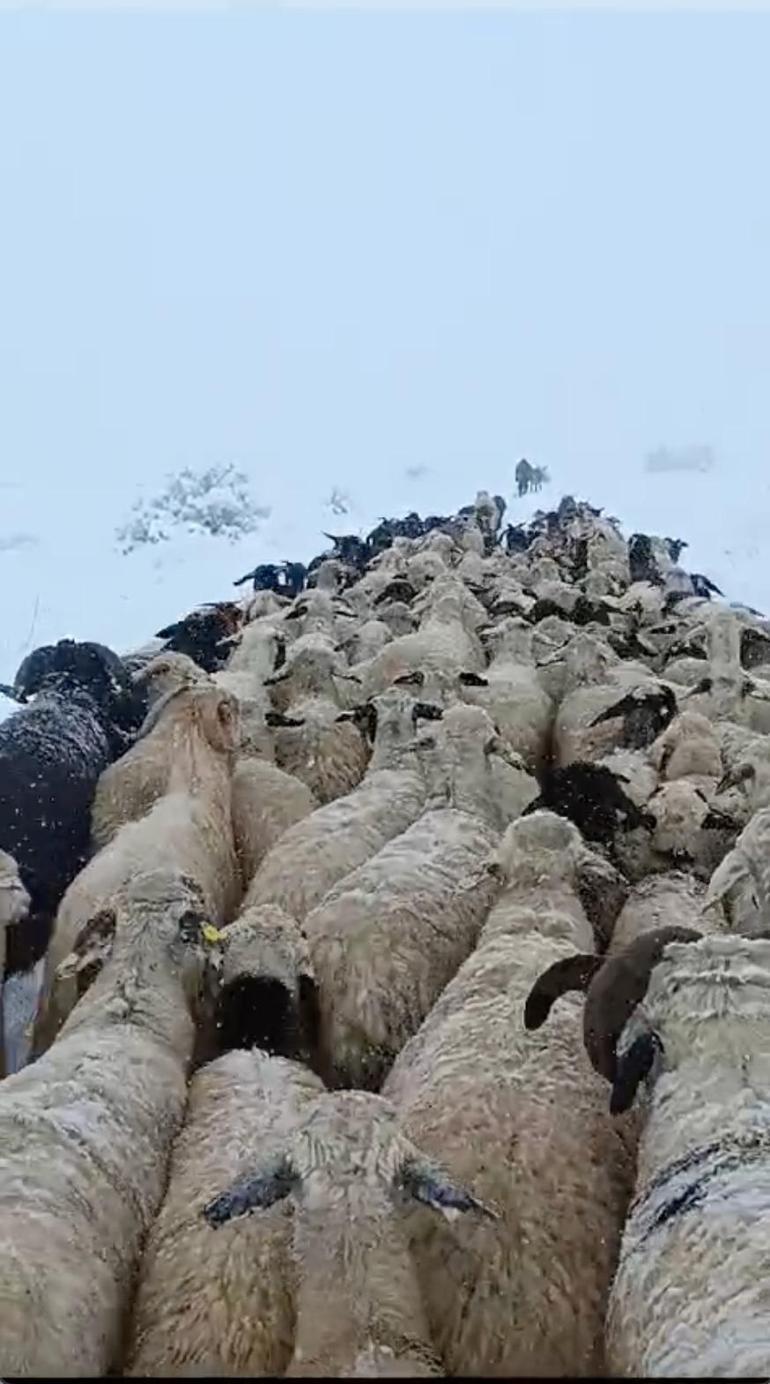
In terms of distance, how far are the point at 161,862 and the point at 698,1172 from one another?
3.05 m

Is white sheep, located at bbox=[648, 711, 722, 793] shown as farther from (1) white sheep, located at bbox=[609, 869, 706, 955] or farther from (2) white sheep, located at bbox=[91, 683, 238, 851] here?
(2) white sheep, located at bbox=[91, 683, 238, 851]

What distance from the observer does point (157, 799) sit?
706 centimetres

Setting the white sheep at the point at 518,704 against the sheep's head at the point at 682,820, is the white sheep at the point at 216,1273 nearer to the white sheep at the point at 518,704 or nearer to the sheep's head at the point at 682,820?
the sheep's head at the point at 682,820

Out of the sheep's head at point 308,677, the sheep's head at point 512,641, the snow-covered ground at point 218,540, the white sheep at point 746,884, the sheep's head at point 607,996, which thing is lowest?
the sheep's head at point 607,996

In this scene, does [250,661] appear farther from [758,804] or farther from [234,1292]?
[234,1292]

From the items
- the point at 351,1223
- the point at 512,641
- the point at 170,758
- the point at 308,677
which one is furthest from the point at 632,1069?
the point at 512,641

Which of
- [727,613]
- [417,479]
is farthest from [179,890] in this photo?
[417,479]

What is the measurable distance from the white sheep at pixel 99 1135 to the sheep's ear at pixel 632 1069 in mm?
1290

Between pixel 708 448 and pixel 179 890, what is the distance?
36.0 metres

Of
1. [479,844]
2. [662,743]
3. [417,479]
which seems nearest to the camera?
[479,844]

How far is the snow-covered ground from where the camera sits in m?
20.7

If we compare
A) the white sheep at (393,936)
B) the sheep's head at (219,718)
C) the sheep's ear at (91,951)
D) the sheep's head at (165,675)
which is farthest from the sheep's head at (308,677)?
the sheep's ear at (91,951)

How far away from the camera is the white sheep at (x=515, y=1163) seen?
3434 millimetres

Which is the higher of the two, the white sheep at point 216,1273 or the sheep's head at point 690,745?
the sheep's head at point 690,745
